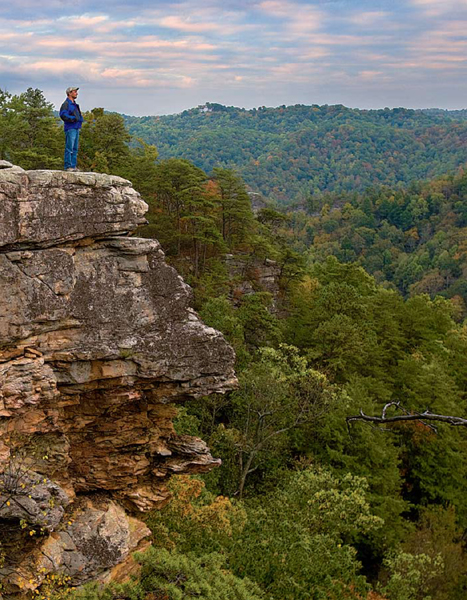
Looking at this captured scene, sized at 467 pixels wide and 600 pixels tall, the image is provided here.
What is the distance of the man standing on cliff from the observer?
12.7 m

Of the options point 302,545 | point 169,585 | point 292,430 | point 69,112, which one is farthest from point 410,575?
point 69,112

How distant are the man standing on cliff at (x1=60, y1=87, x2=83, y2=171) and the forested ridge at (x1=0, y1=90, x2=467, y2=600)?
880 centimetres

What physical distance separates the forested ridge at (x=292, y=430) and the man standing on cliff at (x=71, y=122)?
8.80 metres

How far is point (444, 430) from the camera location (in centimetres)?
2778

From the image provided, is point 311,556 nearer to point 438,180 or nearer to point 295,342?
point 295,342

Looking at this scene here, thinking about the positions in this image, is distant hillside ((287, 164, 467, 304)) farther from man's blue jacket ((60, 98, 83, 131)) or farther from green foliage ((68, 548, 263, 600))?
green foliage ((68, 548, 263, 600))

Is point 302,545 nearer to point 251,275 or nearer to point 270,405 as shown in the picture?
point 270,405

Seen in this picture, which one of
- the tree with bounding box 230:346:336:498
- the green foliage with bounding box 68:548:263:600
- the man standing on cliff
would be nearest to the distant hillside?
the tree with bounding box 230:346:336:498

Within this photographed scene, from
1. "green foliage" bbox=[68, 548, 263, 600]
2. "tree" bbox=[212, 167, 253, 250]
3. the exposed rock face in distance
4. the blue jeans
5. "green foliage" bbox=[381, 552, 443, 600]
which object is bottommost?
"green foliage" bbox=[381, 552, 443, 600]

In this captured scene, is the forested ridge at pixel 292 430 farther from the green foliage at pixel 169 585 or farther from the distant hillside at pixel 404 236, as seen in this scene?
the distant hillside at pixel 404 236

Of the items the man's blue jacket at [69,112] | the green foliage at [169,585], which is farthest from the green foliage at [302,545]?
the man's blue jacket at [69,112]

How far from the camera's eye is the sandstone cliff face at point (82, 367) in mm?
10273

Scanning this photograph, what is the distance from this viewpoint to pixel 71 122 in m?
12.9

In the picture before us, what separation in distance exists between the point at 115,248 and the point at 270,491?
15229mm
